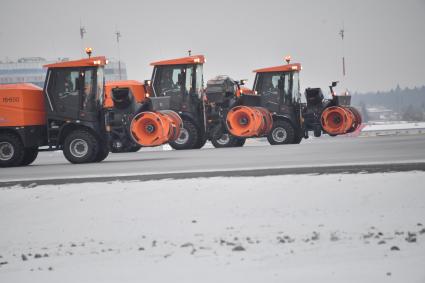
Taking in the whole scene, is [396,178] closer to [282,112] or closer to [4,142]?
[4,142]

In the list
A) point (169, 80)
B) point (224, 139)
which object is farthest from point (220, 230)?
point (224, 139)

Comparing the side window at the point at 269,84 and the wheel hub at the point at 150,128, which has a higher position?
the side window at the point at 269,84

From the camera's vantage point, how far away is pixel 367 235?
8.54 metres

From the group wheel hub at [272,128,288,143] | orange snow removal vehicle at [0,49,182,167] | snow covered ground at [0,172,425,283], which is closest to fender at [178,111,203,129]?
wheel hub at [272,128,288,143]

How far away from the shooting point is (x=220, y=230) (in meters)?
A: 9.26

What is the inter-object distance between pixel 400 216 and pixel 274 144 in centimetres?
1663

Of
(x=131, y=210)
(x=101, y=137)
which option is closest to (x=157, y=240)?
(x=131, y=210)

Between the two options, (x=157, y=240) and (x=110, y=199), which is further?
(x=110, y=199)

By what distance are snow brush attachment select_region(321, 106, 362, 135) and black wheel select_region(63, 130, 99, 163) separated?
40.9 ft

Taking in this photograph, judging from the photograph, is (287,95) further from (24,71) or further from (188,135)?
(24,71)

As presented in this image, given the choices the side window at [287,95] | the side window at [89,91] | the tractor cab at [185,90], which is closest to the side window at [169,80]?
the tractor cab at [185,90]

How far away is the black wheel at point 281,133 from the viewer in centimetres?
2617

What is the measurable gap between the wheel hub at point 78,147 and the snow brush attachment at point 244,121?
7.18m

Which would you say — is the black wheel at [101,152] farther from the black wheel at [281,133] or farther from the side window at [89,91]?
the black wheel at [281,133]
